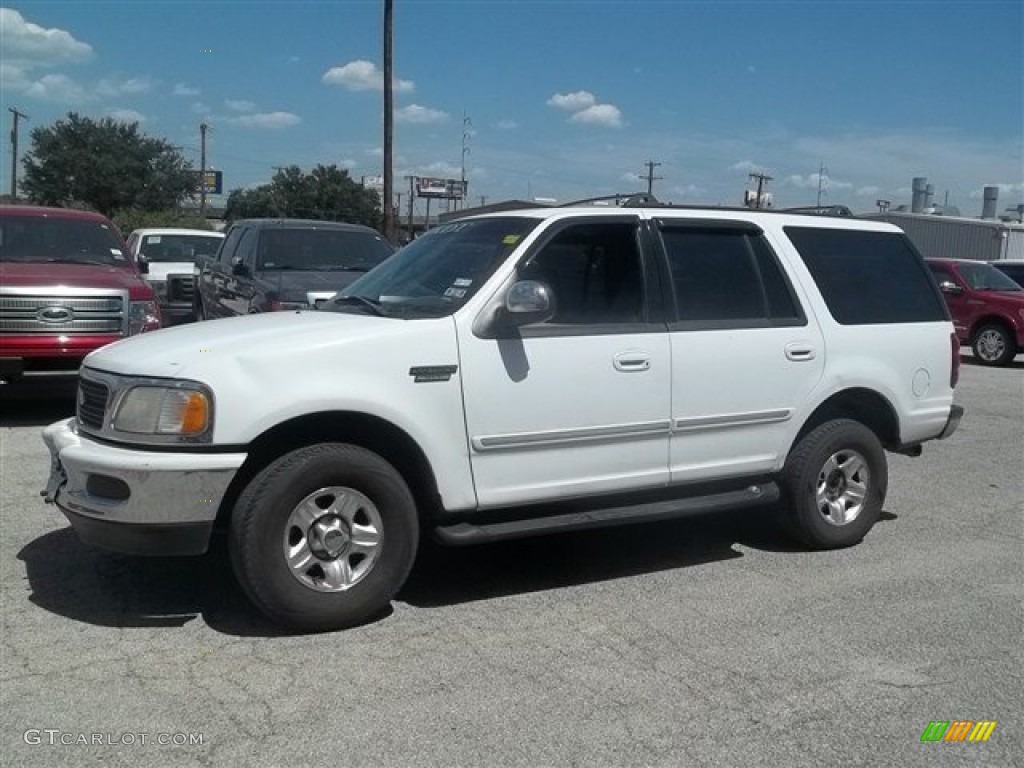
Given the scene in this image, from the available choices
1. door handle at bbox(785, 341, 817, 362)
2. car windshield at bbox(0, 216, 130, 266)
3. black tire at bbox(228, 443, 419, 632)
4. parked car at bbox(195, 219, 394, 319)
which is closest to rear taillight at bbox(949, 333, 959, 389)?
door handle at bbox(785, 341, 817, 362)

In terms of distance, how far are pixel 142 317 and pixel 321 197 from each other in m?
46.9

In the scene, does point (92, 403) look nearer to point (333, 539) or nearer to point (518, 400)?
point (333, 539)

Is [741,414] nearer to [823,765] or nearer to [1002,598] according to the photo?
[1002,598]

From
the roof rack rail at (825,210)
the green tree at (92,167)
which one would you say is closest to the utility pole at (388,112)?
the roof rack rail at (825,210)

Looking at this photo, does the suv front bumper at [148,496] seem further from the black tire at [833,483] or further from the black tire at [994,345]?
the black tire at [994,345]

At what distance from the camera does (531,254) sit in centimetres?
509

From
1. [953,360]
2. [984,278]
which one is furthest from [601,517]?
[984,278]

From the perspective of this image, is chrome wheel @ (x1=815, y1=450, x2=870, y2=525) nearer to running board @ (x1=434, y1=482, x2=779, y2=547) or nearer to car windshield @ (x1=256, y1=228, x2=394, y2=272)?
running board @ (x1=434, y1=482, x2=779, y2=547)

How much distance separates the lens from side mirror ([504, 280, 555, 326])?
473 cm

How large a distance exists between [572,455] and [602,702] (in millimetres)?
1423

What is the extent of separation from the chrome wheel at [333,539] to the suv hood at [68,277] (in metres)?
5.80

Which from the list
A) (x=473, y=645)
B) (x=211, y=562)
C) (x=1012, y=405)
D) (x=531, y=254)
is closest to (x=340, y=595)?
(x=473, y=645)

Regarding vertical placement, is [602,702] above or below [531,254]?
below

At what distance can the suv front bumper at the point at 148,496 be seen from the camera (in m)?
4.19
